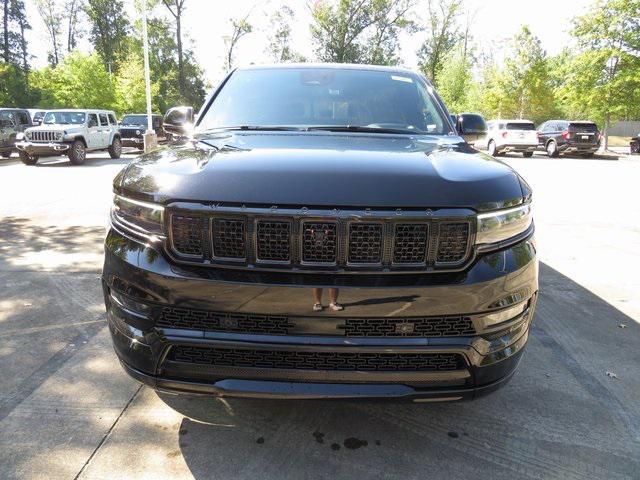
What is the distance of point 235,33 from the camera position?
1948 inches

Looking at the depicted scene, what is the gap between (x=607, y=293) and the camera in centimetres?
465

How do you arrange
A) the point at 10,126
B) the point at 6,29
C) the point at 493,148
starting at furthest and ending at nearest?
the point at 6,29 < the point at 493,148 < the point at 10,126

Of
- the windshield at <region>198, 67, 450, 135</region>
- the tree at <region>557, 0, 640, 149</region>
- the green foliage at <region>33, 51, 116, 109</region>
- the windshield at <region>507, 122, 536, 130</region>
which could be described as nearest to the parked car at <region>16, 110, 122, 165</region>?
the green foliage at <region>33, 51, 116, 109</region>

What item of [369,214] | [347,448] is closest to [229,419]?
[347,448]

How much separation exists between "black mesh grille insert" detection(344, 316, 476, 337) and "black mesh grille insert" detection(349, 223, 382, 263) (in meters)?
0.23

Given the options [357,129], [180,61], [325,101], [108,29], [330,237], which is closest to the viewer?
[330,237]

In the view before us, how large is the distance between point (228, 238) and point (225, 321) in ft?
1.04

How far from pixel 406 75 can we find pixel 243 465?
2.85 metres

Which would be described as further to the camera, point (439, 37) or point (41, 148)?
point (439, 37)

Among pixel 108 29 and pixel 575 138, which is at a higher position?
pixel 108 29

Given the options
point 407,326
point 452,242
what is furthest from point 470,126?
point 407,326

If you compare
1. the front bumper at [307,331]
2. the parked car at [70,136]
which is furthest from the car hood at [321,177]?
the parked car at [70,136]

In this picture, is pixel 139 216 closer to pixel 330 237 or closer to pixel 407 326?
pixel 330 237

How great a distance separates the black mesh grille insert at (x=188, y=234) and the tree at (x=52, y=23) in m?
67.7
